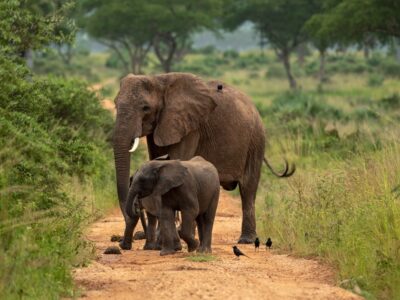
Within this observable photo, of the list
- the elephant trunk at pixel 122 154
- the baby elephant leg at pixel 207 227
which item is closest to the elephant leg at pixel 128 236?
the elephant trunk at pixel 122 154

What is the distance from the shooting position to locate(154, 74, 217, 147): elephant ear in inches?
440

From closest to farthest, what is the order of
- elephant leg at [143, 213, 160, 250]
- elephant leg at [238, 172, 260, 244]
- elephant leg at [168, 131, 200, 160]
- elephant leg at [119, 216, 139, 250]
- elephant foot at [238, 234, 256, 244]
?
elephant leg at [119, 216, 139, 250] → elephant leg at [143, 213, 160, 250] → elephant leg at [168, 131, 200, 160] → elephant foot at [238, 234, 256, 244] → elephant leg at [238, 172, 260, 244]

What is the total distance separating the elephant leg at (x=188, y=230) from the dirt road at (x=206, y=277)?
0.15 m

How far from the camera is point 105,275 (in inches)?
335

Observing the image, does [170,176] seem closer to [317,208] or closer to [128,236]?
[128,236]

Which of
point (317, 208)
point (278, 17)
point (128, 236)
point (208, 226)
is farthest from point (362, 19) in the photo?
point (208, 226)

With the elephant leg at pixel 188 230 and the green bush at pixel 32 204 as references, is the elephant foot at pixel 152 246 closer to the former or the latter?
the elephant leg at pixel 188 230

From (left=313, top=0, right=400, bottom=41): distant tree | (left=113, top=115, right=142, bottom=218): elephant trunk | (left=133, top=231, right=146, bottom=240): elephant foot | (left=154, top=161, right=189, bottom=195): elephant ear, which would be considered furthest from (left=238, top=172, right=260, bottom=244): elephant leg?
(left=313, top=0, right=400, bottom=41): distant tree

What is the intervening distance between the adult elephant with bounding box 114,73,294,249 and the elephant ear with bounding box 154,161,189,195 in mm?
796

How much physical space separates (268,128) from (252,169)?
10.2 m

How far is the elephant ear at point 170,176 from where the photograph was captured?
960 centimetres

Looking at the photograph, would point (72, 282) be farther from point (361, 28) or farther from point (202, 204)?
point (361, 28)

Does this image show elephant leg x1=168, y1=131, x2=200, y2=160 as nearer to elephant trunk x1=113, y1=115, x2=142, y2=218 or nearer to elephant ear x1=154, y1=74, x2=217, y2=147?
elephant ear x1=154, y1=74, x2=217, y2=147

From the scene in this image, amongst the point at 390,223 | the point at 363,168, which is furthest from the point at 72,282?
the point at 363,168
